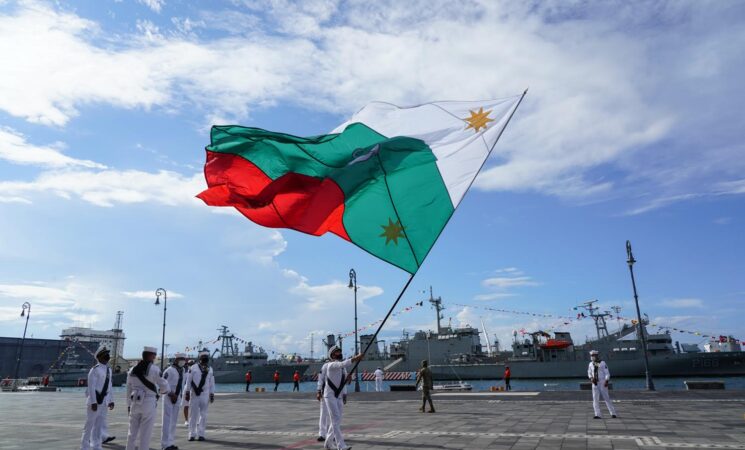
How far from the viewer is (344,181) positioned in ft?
32.3

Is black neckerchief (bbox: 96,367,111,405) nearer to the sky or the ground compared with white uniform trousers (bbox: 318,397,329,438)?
nearer to the sky

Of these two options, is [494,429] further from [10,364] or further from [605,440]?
[10,364]

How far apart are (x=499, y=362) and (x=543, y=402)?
57.6 meters

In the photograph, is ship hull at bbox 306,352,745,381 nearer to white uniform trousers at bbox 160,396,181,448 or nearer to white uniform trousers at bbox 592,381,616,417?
white uniform trousers at bbox 592,381,616,417

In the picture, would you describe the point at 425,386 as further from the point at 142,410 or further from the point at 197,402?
the point at 142,410

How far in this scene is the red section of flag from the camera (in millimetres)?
9859

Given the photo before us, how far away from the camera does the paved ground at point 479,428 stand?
9312 mm

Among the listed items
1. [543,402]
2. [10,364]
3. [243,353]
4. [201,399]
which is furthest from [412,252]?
[10,364]

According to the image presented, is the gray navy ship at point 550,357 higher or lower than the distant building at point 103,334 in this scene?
lower

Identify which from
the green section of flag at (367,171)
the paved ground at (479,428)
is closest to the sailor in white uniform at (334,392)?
the paved ground at (479,428)

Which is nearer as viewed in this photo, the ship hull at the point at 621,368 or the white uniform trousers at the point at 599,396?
the white uniform trousers at the point at 599,396

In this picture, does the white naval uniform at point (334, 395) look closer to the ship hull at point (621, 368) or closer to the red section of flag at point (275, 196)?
the red section of flag at point (275, 196)

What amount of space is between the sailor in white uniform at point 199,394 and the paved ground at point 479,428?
0.34m

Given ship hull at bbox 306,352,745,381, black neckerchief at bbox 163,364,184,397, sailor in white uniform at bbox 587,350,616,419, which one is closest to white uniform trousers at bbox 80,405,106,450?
black neckerchief at bbox 163,364,184,397
